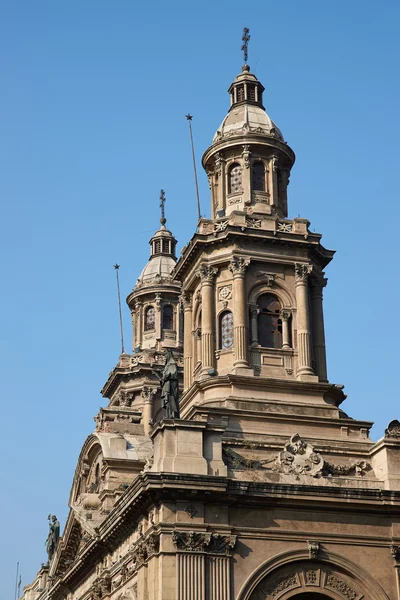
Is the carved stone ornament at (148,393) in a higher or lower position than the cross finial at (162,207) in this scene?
lower

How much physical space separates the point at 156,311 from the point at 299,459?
30119mm

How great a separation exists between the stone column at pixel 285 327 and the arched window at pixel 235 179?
6638 mm

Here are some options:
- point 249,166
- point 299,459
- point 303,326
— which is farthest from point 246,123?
point 299,459

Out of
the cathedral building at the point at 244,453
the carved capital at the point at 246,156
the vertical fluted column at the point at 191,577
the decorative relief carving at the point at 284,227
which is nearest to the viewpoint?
the vertical fluted column at the point at 191,577

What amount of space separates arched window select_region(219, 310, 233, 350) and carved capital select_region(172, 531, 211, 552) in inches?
442

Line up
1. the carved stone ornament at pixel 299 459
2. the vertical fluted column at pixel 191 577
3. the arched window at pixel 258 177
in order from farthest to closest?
1. the arched window at pixel 258 177
2. the carved stone ornament at pixel 299 459
3. the vertical fluted column at pixel 191 577

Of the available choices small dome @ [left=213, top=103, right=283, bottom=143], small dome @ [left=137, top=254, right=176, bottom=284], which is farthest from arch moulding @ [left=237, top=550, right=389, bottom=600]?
small dome @ [left=137, top=254, right=176, bottom=284]

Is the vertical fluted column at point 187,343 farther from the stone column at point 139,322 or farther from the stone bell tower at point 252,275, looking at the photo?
the stone column at point 139,322

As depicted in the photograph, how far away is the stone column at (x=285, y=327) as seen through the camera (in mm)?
48219

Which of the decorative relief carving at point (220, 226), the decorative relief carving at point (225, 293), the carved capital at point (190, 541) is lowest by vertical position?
the carved capital at point (190, 541)

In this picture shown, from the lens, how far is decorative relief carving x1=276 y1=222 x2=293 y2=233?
50041mm

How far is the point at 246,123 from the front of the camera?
5256 centimetres

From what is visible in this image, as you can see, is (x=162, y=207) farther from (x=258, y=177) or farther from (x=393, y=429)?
(x=393, y=429)

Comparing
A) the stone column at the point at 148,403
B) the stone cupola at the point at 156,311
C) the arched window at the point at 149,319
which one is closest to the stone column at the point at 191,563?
the stone column at the point at 148,403
